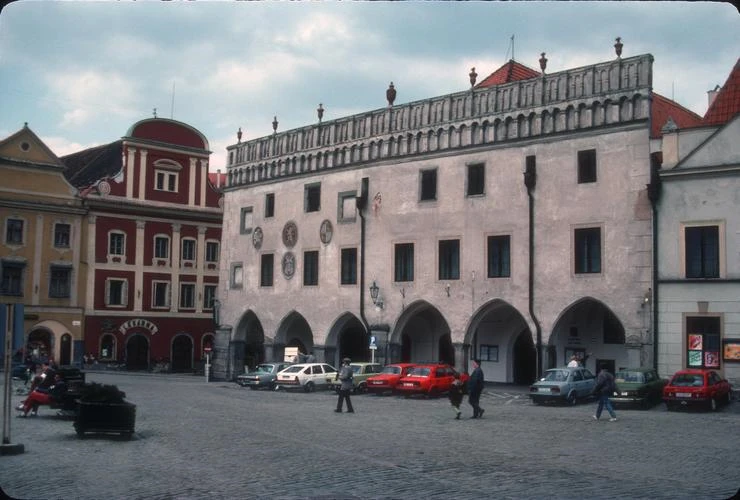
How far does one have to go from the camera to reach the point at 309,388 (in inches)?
1507

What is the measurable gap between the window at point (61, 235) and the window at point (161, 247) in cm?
600

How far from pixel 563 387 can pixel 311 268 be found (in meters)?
18.5

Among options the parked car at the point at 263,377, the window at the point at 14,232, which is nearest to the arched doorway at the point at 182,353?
the window at the point at 14,232

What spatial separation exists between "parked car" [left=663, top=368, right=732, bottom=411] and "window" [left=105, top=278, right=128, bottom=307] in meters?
37.9

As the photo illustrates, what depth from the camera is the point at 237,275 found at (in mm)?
49719

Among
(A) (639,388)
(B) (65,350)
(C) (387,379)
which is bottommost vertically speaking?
(C) (387,379)

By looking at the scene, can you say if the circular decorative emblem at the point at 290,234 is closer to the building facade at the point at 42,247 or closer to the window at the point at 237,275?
the window at the point at 237,275

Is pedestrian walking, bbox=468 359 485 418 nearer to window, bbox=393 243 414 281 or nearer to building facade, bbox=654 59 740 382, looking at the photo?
building facade, bbox=654 59 740 382

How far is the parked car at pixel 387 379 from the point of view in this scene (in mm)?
34750

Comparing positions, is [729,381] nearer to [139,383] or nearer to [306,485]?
[306,485]

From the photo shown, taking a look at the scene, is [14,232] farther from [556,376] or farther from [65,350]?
[556,376]

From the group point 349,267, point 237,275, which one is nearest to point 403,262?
point 349,267

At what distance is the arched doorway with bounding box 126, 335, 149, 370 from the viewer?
5644 centimetres

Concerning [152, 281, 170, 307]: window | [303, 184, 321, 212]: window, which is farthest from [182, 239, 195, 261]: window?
[303, 184, 321, 212]: window
